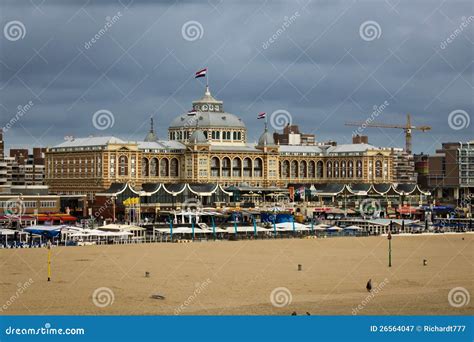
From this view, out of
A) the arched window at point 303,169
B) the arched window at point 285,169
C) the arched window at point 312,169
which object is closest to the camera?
the arched window at point 285,169

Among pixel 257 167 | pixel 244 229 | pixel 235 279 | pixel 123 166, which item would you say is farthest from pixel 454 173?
pixel 235 279

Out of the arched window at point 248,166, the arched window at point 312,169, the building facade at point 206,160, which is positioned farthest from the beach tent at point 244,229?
the arched window at point 312,169

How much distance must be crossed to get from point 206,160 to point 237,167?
18.3 feet

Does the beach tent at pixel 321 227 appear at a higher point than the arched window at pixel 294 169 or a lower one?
lower

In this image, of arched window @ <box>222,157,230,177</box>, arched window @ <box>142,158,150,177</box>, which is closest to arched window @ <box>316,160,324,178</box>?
arched window @ <box>222,157,230,177</box>

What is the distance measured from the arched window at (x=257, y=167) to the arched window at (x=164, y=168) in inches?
440

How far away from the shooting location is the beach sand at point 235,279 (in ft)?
145

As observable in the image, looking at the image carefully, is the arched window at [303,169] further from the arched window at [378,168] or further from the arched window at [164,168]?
the arched window at [164,168]

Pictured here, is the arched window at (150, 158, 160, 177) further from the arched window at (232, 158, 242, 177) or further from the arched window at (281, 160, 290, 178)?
the arched window at (281, 160, 290, 178)

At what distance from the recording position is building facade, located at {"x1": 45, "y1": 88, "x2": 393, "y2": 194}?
12288 cm

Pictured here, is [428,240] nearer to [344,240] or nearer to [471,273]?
[344,240]

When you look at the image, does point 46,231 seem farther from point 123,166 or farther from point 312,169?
point 312,169

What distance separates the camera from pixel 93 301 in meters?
45.1

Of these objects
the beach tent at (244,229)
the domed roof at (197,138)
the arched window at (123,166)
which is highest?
the domed roof at (197,138)
